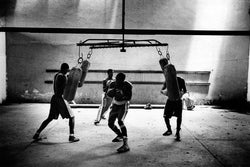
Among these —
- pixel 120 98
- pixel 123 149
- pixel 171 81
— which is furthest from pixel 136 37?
pixel 123 149

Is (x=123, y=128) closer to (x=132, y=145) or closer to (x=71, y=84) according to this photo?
(x=132, y=145)

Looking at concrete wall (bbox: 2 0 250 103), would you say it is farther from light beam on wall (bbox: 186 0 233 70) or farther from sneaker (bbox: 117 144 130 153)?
sneaker (bbox: 117 144 130 153)

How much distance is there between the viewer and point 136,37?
9258 millimetres

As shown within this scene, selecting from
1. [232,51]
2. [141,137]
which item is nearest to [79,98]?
[141,137]

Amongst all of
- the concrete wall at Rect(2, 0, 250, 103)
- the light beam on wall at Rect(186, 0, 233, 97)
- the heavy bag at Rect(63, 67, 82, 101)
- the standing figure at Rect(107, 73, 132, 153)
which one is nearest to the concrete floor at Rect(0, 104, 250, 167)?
the standing figure at Rect(107, 73, 132, 153)

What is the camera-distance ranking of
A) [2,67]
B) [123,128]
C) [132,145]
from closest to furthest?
[123,128] → [132,145] → [2,67]

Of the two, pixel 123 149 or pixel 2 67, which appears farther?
pixel 2 67

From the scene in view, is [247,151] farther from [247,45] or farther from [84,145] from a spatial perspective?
[247,45]

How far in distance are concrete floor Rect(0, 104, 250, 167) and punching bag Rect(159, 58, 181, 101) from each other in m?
0.90

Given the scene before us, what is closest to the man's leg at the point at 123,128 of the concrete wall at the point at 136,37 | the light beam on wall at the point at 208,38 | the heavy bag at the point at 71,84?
the heavy bag at the point at 71,84

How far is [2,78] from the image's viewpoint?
9.02 metres

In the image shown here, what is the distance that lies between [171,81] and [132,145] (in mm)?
1450

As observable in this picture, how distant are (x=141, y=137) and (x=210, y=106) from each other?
5.39m

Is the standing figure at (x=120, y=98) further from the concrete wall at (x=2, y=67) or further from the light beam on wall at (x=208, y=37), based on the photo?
the concrete wall at (x=2, y=67)
